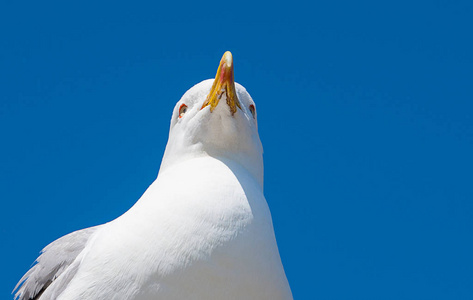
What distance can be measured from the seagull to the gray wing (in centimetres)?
1

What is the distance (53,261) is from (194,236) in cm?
153

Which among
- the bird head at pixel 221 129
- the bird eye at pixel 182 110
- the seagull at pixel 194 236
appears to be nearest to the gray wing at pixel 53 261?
the seagull at pixel 194 236

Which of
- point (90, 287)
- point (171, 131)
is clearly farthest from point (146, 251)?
point (171, 131)

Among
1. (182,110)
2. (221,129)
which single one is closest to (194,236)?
(221,129)

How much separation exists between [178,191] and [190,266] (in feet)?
2.36

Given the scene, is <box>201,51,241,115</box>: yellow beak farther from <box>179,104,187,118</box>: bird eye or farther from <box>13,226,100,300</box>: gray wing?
<box>13,226,100,300</box>: gray wing

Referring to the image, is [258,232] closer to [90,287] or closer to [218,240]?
[218,240]

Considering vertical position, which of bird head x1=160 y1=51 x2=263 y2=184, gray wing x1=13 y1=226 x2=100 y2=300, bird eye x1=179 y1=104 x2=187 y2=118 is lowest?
gray wing x1=13 y1=226 x2=100 y2=300

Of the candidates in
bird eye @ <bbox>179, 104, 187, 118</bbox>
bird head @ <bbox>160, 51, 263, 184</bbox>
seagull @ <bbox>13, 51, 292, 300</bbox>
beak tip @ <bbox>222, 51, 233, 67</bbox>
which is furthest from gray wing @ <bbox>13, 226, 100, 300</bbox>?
beak tip @ <bbox>222, 51, 233, 67</bbox>

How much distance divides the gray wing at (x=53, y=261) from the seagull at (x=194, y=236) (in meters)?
0.01

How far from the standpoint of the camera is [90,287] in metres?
4.22

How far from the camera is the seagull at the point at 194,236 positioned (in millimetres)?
4082

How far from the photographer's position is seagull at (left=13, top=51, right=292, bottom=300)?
408cm

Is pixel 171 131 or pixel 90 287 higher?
pixel 171 131
